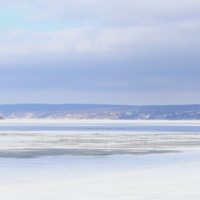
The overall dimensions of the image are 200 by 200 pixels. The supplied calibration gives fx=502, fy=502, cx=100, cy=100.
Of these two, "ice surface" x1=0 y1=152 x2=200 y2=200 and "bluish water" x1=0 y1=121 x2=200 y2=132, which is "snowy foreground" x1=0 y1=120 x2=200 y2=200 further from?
"bluish water" x1=0 y1=121 x2=200 y2=132

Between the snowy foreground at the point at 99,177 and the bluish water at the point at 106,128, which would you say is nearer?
the snowy foreground at the point at 99,177

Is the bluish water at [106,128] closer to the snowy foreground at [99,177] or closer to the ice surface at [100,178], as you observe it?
the snowy foreground at [99,177]

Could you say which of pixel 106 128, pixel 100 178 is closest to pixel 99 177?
pixel 100 178

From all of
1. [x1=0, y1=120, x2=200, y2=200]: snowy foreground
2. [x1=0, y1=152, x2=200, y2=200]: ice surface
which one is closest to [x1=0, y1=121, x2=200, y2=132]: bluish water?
[x1=0, y1=120, x2=200, y2=200]: snowy foreground

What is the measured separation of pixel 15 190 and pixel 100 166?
649cm

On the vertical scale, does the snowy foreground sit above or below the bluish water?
above

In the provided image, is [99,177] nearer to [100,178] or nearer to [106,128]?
[100,178]

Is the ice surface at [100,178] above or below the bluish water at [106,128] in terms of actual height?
above

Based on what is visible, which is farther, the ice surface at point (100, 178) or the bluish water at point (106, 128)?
the bluish water at point (106, 128)

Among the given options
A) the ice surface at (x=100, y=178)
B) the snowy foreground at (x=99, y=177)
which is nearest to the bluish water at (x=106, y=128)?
the snowy foreground at (x=99, y=177)

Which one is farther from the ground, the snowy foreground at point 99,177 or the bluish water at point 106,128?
the snowy foreground at point 99,177

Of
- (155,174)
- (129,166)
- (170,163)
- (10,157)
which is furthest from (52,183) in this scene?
(10,157)

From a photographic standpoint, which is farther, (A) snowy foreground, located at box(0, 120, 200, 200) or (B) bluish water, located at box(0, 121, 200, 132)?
(B) bluish water, located at box(0, 121, 200, 132)

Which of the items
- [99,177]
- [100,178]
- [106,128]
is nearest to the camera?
[100,178]
